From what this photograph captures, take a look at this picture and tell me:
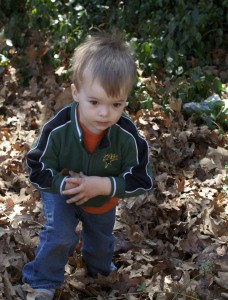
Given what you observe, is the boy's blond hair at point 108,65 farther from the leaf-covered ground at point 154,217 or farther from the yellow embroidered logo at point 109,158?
the leaf-covered ground at point 154,217

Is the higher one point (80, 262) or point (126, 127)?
point (126, 127)

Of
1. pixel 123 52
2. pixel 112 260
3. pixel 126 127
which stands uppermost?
pixel 123 52

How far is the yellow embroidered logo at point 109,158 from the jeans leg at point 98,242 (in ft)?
1.23

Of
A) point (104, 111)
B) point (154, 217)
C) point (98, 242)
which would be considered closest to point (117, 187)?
point (104, 111)

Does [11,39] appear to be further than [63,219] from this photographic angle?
Yes

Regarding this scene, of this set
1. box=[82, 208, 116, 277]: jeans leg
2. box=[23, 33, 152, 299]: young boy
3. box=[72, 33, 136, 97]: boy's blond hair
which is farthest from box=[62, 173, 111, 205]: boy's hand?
box=[72, 33, 136, 97]: boy's blond hair

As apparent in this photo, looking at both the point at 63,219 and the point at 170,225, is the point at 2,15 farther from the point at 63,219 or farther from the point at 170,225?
the point at 63,219

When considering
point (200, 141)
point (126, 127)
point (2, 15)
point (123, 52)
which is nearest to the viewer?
point (123, 52)

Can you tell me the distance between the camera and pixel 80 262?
3.80 m

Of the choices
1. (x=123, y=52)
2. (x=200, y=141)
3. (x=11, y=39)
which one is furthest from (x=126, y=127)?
(x=11, y=39)

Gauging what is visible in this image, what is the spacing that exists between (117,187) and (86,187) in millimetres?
167

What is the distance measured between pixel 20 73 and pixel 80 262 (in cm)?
313

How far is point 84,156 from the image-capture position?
305 cm

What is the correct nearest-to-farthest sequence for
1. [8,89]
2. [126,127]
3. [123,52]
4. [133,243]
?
[123,52], [126,127], [133,243], [8,89]
